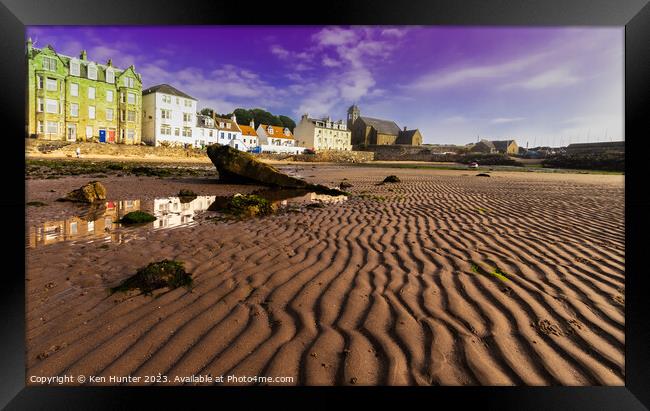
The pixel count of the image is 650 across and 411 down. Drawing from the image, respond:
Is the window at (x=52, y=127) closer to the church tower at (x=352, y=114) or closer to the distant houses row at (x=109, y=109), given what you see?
the distant houses row at (x=109, y=109)

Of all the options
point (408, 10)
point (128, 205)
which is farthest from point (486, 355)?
point (128, 205)

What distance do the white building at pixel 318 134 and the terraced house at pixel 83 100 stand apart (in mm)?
44098

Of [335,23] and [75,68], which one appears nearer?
[335,23]

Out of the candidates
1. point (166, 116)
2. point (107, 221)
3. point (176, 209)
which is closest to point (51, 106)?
point (166, 116)

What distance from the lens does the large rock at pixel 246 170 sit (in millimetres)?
14492

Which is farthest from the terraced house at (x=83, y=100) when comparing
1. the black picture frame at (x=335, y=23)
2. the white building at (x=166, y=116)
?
the black picture frame at (x=335, y=23)

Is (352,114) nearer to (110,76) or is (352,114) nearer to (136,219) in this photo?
(110,76)

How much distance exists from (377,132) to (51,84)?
79.3 metres

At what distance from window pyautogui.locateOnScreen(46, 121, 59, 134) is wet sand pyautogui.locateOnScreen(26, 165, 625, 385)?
153 ft

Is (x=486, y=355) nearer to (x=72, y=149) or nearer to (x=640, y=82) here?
(x=640, y=82)

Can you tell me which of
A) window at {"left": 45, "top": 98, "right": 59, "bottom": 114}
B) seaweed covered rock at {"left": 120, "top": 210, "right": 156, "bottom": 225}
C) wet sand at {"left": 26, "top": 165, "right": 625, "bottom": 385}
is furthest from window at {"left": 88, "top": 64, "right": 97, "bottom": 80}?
wet sand at {"left": 26, "top": 165, "right": 625, "bottom": 385}

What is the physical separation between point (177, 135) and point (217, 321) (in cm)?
5590

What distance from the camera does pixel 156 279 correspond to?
3705mm

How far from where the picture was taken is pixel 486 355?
2.51 metres
